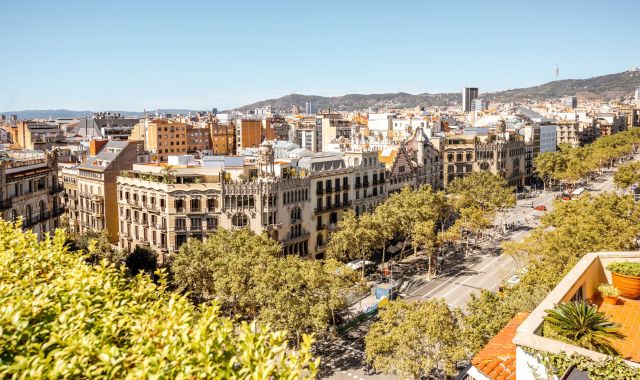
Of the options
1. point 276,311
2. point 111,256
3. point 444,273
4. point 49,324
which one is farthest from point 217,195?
point 49,324

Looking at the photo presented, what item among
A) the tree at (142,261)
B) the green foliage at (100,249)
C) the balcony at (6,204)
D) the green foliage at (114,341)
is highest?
the green foliage at (114,341)

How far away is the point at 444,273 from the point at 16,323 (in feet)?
226

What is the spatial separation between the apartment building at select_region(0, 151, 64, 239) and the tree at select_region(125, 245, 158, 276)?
409 inches

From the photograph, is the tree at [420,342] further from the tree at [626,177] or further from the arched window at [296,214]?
the tree at [626,177]

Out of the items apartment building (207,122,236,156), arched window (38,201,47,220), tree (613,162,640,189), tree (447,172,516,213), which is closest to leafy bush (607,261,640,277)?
→ arched window (38,201,47,220)

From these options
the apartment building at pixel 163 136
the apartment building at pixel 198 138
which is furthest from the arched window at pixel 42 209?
the apartment building at pixel 198 138

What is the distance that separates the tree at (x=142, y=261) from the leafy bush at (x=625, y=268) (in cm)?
5482

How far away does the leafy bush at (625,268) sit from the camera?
22219 mm

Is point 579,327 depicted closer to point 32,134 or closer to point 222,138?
point 222,138

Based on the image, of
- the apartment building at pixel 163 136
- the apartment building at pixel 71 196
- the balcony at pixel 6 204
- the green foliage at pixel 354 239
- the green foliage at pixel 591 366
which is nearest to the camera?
the green foliage at pixel 591 366

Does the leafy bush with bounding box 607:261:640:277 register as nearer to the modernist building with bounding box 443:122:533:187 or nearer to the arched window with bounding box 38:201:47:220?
the arched window with bounding box 38:201:47:220

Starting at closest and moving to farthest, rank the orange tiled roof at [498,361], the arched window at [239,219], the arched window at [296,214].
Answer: the orange tiled roof at [498,361] → the arched window at [239,219] → the arched window at [296,214]

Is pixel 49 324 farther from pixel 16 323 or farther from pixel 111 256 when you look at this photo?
pixel 111 256

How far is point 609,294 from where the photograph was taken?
21.6 metres
